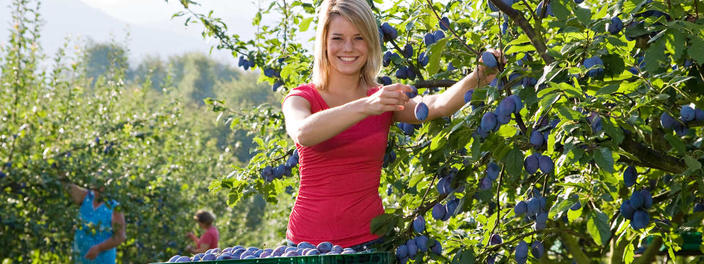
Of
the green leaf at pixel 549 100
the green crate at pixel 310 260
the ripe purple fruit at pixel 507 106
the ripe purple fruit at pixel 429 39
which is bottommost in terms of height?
the green crate at pixel 310 260

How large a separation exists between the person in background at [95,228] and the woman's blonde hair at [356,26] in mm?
4880

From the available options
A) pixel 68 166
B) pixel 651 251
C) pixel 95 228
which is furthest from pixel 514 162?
pixel 68 166

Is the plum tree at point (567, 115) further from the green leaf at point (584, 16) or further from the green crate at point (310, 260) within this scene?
the green crate at point (310, 260)

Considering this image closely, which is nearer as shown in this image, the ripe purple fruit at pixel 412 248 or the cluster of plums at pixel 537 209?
the ripe purple fruit at pixel 412 248

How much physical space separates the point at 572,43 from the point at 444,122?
689 millimetres

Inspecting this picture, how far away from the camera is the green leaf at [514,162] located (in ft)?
7.07

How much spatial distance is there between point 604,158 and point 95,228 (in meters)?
5.74

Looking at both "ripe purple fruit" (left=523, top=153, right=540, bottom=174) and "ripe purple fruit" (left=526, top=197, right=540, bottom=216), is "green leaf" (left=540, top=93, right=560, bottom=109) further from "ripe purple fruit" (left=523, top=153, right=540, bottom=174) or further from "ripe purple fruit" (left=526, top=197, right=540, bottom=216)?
"ripe purple fruit" (left=526, top=197, right=540, bottom=216)

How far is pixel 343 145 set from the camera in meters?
2.37

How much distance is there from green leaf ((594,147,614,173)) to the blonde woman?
0.49 meters

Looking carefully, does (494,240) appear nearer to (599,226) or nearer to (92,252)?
(599,226)

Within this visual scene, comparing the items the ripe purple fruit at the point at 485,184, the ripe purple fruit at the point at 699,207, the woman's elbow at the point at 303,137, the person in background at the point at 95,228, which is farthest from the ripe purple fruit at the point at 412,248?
the person in background at the point at 95,228

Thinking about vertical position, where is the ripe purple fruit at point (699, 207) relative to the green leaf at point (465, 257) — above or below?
below

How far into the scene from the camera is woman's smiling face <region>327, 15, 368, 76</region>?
246 centimetres
